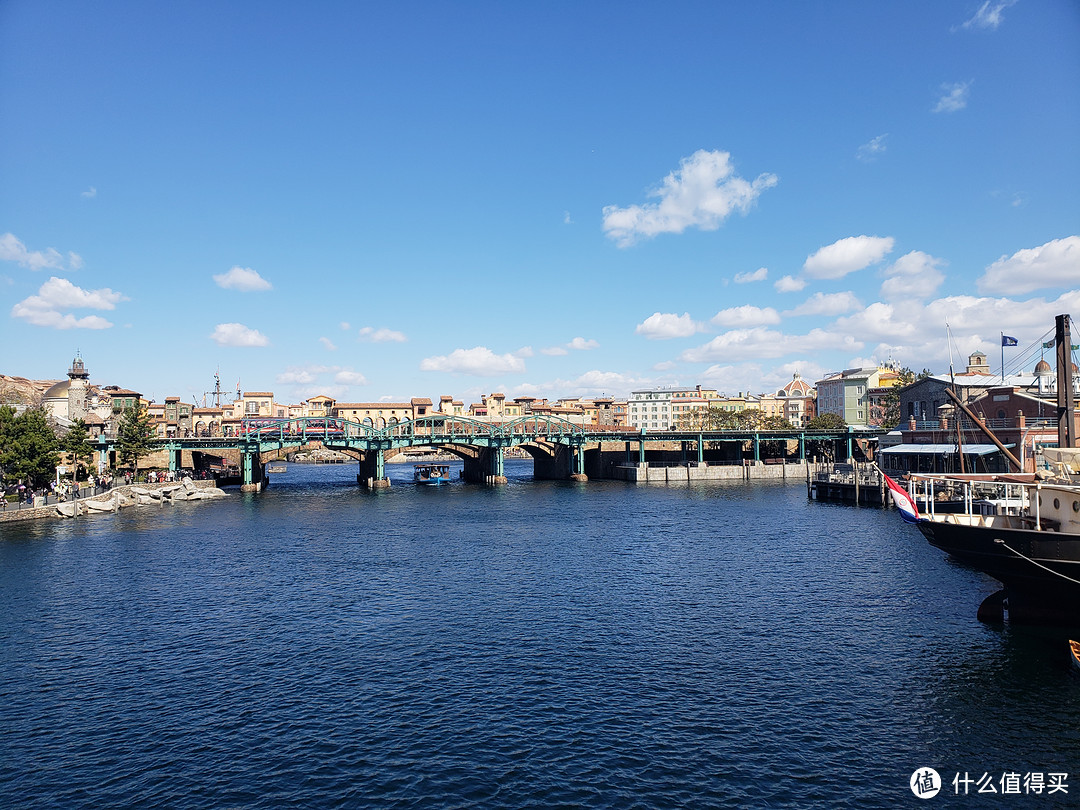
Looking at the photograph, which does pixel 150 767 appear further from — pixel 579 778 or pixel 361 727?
pixel 579 778

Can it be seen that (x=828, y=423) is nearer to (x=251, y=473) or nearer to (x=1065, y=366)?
(x=251, y=473)

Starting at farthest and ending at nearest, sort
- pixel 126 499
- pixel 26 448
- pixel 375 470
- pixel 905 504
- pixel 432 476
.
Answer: pixel 432 476
pixel 375 470
pixel 126 499
pixel 26 448
pixel 905 504

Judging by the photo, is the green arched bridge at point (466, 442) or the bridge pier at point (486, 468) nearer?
the green arched bridge at point (466, 442)

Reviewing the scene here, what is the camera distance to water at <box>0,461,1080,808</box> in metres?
21.5

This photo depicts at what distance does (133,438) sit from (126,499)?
770 inches

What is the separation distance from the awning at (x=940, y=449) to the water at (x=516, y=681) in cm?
3086

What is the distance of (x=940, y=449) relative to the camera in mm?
85188

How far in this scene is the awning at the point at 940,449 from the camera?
80162mm

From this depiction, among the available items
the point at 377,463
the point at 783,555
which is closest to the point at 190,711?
the point at 783,555

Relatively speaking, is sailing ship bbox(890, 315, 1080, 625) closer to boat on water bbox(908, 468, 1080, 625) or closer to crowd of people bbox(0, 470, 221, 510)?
boat on water bbox(908, 468, 1080, 625)

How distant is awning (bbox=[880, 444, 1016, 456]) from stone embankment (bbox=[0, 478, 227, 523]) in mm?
94111

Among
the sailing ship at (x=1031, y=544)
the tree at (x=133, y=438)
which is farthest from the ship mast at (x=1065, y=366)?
the tree at (x=133, y=438)

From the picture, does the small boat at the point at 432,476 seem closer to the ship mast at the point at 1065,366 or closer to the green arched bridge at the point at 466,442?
the green arched bridge at the point at 466,442

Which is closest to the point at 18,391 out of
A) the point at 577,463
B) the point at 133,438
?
the point at 133,438
